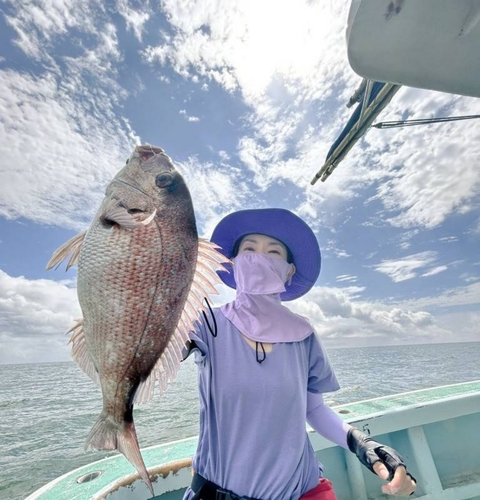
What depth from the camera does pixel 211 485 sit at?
59.2 inches

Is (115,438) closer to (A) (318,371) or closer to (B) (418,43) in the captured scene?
(A) (318,371)

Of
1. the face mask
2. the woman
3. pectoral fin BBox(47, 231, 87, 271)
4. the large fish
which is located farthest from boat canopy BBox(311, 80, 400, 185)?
pectoral fin BBox(47, 231, 87, 271)

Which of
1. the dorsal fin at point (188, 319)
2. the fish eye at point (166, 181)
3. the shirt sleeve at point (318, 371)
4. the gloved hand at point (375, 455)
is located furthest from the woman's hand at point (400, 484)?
the fish eye at point (166, 181)

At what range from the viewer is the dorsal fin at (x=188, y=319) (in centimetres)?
119

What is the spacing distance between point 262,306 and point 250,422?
2.08 feet

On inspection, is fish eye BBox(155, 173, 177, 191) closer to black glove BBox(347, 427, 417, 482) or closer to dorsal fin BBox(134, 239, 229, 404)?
dorsal fin BBox(134, 239, 229, 404)

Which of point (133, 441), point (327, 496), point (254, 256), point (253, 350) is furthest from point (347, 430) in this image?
point (133, 441)

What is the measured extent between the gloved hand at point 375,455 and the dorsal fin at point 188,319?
1.22 meters

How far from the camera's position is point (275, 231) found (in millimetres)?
2201

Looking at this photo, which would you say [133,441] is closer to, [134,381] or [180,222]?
[134,381]

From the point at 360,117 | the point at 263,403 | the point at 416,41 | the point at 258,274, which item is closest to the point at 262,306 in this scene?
the point at 258,274

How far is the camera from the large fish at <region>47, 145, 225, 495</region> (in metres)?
1.13

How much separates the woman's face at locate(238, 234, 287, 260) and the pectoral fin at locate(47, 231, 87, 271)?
3.42ft

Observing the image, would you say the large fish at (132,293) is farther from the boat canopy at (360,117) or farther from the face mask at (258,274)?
the boat canopy at (360,117)
